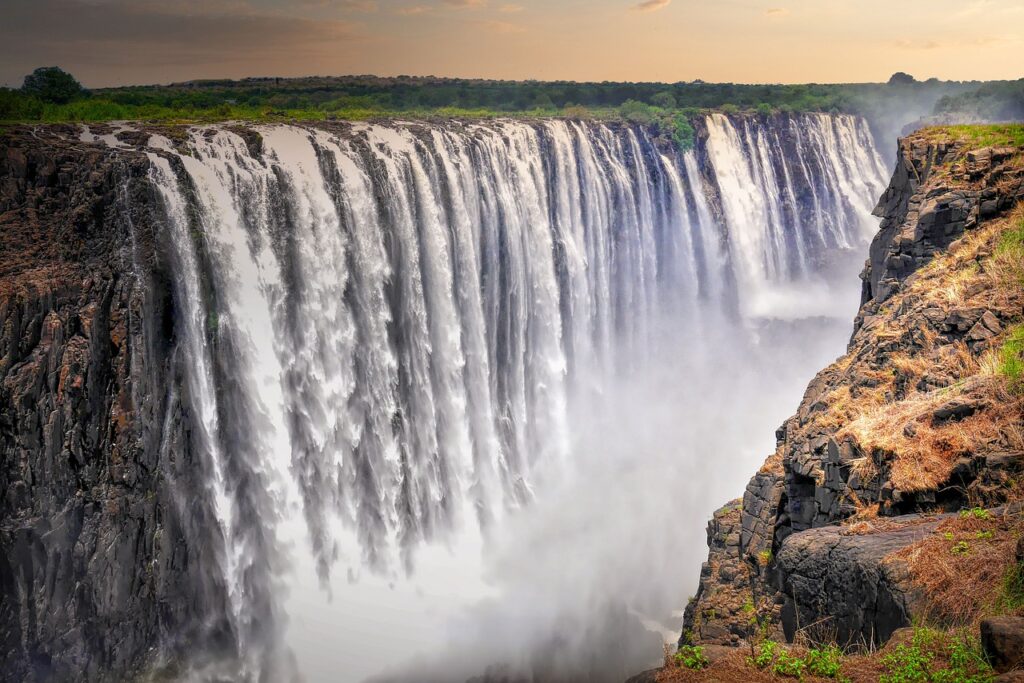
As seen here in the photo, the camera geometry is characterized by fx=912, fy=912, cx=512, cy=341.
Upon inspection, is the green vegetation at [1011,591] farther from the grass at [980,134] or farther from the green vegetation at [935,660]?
the grass at [980,134]

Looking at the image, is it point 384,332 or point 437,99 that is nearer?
point 384,332

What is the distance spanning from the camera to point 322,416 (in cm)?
2295

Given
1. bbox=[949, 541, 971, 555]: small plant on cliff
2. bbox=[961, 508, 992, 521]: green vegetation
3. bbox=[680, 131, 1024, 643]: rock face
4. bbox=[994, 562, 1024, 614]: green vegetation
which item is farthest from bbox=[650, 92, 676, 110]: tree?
bbox=[994, 562, 1024, 614]: green vegetation

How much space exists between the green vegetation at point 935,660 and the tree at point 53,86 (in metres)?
22.9

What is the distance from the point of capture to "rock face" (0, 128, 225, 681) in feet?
58.7

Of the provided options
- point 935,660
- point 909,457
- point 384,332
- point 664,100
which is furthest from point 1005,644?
point 664,100

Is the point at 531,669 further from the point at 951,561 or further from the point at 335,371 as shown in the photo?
the point at 951,561

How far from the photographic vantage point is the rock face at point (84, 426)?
58.7ft

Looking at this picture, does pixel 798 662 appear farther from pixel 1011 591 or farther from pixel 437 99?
A: pixel 437 99

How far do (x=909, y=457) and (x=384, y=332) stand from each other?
15046 millimetres

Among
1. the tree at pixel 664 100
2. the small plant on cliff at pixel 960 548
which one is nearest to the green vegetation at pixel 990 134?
the small plant on cliff at pixel 960 548

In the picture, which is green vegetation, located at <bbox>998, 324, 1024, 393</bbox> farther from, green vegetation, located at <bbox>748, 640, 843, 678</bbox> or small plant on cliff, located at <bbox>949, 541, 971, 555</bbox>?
green vegetation, located at <bbox>748, 640, 843, 678</bbox>

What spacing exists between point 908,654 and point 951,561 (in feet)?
5.23

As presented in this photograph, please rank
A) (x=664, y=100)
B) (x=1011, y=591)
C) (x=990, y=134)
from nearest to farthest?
(x=1011, y=591), (x=990, y=134), (x=664, y=100)
